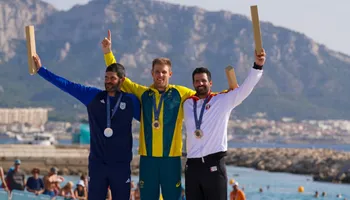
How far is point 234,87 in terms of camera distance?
28.3ft

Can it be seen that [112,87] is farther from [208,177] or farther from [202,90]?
[208,177]

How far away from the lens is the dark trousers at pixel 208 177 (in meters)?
8.35

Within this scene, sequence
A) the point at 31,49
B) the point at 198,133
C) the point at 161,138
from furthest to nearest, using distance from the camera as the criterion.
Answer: the point at 31,49 < the point at 161,138 < the point at 198,133

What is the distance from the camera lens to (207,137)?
27.4 feet

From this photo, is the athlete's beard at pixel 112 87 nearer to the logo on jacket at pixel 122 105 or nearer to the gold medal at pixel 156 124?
the logo on jacket at pixel 122 105

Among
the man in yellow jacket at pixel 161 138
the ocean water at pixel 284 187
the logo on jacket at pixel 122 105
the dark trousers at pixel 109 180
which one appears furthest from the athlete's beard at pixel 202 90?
the ocean water at pixel 284 187

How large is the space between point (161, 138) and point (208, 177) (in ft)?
1.81

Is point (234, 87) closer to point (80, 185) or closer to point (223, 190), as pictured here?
point (223, 190)

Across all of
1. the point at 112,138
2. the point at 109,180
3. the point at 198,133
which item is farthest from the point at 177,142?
the point at 109,180

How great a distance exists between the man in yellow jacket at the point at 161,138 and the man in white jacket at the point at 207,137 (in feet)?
0.40

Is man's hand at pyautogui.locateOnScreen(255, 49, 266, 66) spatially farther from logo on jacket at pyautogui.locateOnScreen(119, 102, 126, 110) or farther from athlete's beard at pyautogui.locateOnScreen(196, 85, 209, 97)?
logo on jacket at pyautogui.locateOnScreen(119, 102, 126, 110)

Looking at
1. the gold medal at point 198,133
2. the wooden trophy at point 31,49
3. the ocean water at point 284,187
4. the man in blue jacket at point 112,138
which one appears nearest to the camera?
the gold medal at point 198,133

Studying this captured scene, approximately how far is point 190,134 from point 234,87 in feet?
2.05

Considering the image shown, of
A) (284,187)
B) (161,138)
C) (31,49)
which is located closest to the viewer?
(161,138)
